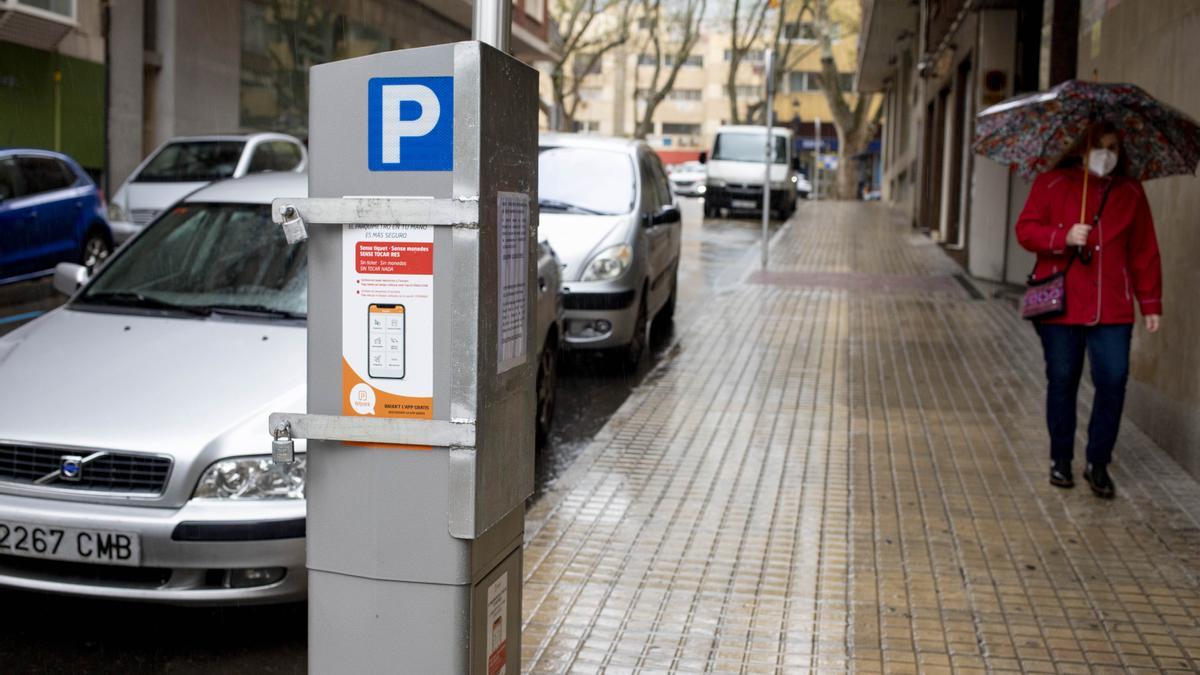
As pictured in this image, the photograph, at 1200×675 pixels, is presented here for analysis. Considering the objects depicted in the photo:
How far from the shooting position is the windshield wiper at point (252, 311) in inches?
223

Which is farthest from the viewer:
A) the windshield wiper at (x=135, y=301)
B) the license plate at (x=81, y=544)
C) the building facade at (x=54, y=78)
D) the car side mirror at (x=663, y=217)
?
the building facade at (x=54, y=78)

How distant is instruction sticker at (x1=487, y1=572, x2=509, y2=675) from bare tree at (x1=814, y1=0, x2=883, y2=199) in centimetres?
4531

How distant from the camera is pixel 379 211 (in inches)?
108

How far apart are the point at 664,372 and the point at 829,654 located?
18.7 ft

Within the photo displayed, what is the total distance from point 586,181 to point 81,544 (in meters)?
6.99

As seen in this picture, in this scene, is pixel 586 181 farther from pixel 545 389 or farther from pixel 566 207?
pixel 545 389

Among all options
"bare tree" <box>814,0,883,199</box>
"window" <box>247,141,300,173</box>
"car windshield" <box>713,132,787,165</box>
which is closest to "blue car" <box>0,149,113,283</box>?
"window" <box>247,141,300,173</box>

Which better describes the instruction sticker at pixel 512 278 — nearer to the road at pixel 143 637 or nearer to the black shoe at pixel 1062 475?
the road at pixel 143 637

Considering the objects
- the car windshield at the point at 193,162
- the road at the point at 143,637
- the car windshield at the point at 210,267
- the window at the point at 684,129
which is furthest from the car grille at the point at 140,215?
the window at the point at 684,129

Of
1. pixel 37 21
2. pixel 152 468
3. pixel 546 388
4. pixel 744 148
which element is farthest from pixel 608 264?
pixel 744 148

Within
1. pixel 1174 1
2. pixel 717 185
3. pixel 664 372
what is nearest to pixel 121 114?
pixel 717 185

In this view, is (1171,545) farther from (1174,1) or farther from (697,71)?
(697,71)

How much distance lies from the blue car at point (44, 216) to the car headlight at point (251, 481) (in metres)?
11.2

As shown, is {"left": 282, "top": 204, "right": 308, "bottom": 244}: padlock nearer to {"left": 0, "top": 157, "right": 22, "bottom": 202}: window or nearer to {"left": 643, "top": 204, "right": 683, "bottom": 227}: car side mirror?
{"left": 643, "top": 204, "right": 683, "bottom": 227}: car side mirror
